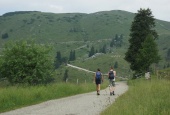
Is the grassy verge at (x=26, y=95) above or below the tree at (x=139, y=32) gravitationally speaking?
below

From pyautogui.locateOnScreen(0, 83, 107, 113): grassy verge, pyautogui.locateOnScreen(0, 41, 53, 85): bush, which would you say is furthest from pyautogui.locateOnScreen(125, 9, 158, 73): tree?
pyautogui.locateOnScreen(0, 83, 107, 113): grassy verge

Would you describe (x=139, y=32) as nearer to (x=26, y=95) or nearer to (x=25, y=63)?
(x=25, y=63)

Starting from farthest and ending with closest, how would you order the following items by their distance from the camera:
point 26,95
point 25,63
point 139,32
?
point 139,32 < point 25,63 < point 26,95

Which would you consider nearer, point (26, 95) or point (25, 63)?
point (26, 95)

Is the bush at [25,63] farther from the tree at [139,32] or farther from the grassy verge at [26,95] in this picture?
the grassy verge at [26,95]

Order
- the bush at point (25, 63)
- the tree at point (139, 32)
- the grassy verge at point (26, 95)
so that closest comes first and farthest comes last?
the grassy verge at point (26, 95)
the bush at point (25, 63)
the tree at point (139, 32)

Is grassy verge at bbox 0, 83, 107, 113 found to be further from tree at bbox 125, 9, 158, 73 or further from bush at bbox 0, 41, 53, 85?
tree at bbox 125, 9, 158, 73

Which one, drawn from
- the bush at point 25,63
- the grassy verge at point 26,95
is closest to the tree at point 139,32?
the bush at point 25,63

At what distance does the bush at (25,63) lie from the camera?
178 ft

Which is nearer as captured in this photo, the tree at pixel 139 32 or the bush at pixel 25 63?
the bush at pixel 25 63

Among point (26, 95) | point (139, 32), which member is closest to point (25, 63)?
point (139, 32)

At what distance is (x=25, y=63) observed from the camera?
2151 inches

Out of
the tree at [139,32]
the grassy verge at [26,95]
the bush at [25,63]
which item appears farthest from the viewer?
the tree at [139,32]

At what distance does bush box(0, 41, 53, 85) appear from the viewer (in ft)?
178
